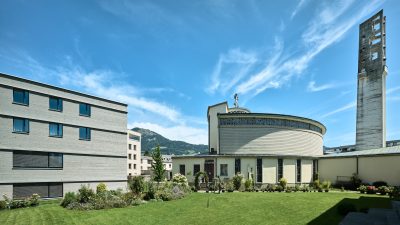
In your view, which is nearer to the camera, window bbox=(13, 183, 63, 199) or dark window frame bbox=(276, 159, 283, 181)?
window bbox=(13, 183, 63, 199)

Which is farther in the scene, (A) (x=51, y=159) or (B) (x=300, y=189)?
(B) (x=300, y=189)

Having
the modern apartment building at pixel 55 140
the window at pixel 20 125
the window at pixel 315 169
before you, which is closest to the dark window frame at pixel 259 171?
the window at pixel 315 169

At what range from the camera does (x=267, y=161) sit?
3506 cm

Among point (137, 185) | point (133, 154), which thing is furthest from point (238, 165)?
point (133, 154)

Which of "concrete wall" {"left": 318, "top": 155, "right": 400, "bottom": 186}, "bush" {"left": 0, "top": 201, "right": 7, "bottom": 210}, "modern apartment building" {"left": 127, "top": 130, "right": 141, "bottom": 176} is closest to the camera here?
"bush" {"left": 0, "top": 201, "right": 7, "bottom": 210}

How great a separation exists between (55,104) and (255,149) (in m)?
24.2

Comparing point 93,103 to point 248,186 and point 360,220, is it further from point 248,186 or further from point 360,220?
point 360,220

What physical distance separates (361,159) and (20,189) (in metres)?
36.2

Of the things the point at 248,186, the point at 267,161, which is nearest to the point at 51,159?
the point at 248,186

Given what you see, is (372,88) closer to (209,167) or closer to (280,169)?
(280,169)

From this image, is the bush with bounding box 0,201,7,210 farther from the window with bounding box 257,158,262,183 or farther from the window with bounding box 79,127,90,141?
the window with bounding box 257,158,262,183

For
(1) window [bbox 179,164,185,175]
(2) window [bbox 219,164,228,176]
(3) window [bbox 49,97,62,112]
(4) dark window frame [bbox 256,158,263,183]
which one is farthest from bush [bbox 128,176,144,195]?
(4) dark window frame [bbox 256,158,263,183]

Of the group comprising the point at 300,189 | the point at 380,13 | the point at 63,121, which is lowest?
the point at 300,189

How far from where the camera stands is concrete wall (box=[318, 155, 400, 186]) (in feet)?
96.0
